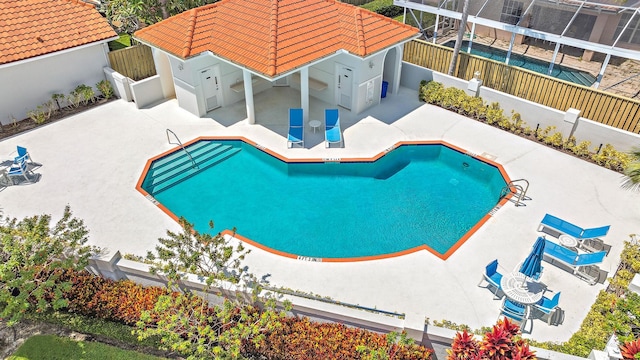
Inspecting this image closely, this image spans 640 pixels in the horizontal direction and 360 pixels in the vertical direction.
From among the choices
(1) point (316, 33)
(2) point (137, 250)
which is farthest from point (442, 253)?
(1) point (316, 33)

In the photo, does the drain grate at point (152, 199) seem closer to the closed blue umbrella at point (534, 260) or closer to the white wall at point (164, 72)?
the white wall at point (164, 72)

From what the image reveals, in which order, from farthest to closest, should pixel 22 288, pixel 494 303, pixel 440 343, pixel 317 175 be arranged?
pixel 317 175 → pixel 494 303 → pixel 22 288 → pixel 440 343

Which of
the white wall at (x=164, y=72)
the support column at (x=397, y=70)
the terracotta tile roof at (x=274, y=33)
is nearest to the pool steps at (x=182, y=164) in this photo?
the terracotta tile roof at (x=274, y=33)

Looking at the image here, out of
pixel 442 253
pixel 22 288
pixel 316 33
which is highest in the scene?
pixel 316 33

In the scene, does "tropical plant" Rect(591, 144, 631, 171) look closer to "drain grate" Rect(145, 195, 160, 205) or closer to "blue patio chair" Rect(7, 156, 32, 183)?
"drain grate" Rect(145, 195, 160, 205)

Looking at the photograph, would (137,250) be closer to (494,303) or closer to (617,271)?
(494,303)

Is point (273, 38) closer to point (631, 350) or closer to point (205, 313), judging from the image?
point (205, 313)

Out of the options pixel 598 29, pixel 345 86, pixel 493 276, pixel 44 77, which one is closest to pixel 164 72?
pixel 44 77
